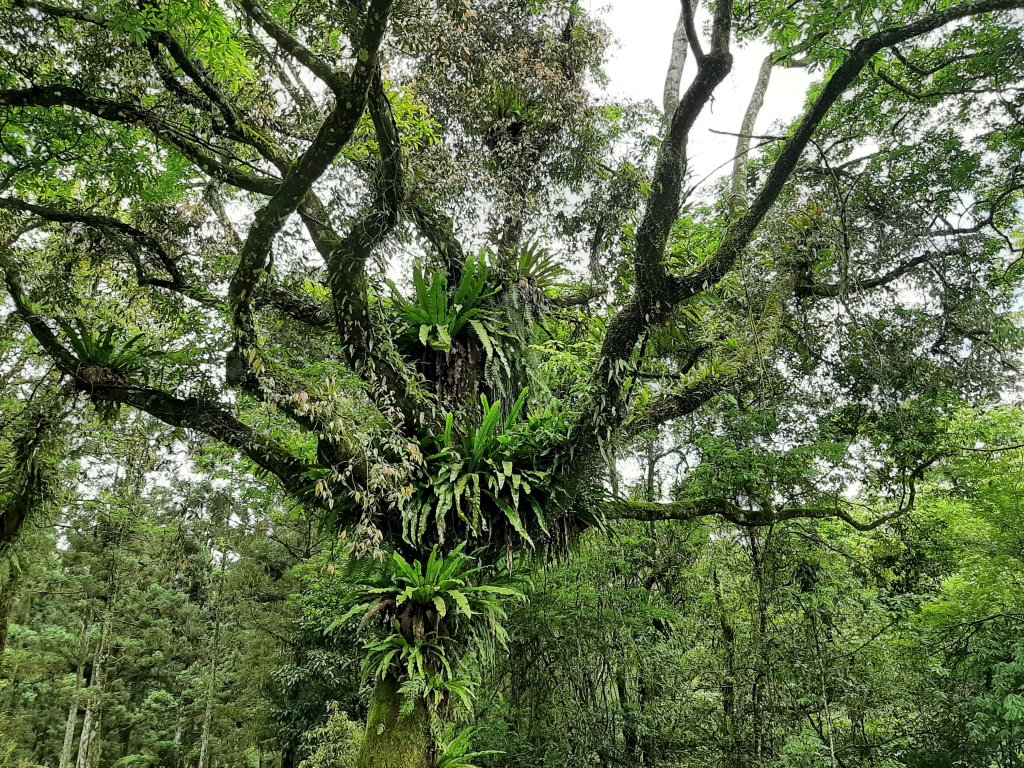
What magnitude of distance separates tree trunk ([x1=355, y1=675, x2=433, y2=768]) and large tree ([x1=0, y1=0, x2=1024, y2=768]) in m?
0.02

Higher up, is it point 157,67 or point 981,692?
point 157,67

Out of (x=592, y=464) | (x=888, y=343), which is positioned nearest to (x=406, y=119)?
(x=592, y=464)

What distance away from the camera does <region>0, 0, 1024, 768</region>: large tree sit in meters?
3.04

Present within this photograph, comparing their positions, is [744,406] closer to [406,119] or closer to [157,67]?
[406,119]

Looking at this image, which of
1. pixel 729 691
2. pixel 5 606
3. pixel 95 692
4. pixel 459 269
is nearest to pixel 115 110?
pixel 459 269

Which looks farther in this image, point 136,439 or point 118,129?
point 136,439

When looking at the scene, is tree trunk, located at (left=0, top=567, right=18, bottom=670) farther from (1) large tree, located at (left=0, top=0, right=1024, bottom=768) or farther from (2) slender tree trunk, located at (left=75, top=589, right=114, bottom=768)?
(1) large tree, located at (left=0, top=0, right=1024, bottom=768)

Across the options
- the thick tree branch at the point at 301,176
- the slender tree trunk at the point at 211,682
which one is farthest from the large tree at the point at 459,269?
the slender tree trunk at the point at 211,682

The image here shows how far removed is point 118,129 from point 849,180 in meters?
5.16

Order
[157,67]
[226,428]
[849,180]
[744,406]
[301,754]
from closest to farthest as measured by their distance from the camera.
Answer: [157,67] → [226,428] → [849,180] → [744,406] → [301,754]

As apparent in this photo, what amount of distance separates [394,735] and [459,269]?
3447 mm

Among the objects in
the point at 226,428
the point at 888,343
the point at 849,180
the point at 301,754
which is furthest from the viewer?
the point at 301,754

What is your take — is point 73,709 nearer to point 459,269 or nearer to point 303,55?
point 459,269

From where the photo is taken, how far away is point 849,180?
13.6 ft
